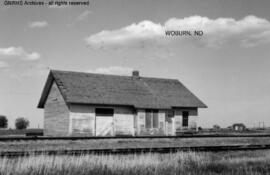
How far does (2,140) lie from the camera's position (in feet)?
71.3

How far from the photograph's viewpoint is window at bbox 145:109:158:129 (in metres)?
34.5

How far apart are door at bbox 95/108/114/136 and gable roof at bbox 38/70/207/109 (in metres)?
0.91

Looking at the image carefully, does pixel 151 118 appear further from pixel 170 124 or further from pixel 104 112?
pixel 104 112

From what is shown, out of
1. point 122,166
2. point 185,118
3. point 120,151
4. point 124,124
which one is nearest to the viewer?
point 122,166

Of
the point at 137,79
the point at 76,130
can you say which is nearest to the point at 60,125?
the point at 76,130

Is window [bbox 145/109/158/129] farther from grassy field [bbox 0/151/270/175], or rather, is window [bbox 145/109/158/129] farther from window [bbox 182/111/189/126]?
grassy field [bbox 0/151/270/175]

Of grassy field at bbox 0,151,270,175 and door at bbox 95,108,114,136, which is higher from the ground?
door at bbox 95,108,114,136

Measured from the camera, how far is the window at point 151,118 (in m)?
34.5

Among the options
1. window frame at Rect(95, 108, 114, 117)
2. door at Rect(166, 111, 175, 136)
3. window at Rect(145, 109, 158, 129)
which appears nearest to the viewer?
window frame at Rect(95, 108, 114, 117)

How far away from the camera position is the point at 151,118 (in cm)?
3478

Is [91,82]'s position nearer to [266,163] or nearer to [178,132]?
[178,132]

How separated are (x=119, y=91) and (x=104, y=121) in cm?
330

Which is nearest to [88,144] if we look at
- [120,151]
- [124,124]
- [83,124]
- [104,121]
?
[120,151]

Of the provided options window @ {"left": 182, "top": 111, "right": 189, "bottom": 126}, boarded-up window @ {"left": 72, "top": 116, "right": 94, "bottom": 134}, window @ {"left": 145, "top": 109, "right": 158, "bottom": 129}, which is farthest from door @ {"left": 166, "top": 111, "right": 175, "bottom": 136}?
boarded-up window @ {"left": 72, "top": 116, "right": 94, "bottom": 134}
